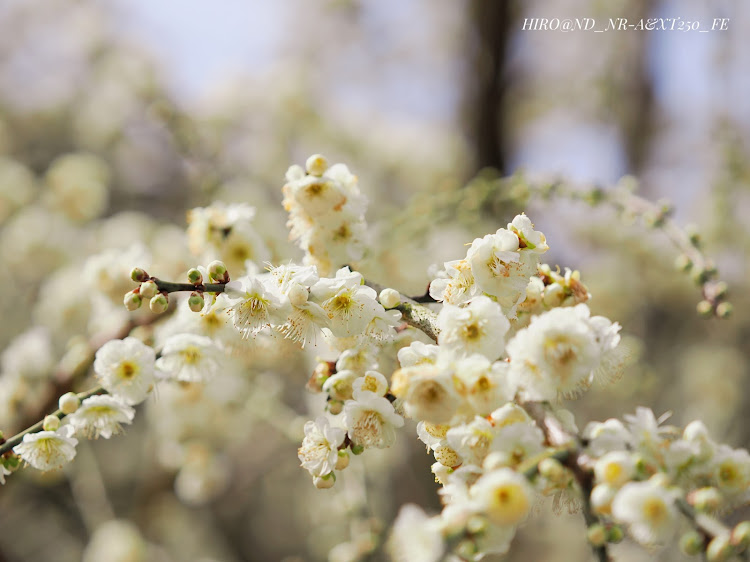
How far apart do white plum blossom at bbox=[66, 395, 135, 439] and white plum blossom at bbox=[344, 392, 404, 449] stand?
0.36 meters

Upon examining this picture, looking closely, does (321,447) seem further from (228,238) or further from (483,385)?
(228,238)

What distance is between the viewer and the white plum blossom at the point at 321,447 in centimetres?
87

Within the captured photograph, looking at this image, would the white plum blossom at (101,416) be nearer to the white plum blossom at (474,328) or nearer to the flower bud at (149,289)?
the flower bud at (149,289)

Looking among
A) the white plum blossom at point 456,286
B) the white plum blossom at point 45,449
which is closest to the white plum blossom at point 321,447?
the white plum blossom at point 456,286

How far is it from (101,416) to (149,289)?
309mm

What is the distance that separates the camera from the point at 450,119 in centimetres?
439

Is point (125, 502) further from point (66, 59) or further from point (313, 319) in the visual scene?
point (313, 319)

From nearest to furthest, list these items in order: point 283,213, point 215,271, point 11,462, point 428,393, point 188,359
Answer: point 428,393 < point 215,271 < point 11,462 < point 188,359 < point 283,213

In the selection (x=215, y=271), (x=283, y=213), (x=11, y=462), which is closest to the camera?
(x=215, y=271)

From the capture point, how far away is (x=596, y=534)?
59 centimetres

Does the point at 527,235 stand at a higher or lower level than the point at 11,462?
higher

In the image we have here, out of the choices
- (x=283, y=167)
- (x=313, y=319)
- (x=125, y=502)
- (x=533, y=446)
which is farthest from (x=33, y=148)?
(x=533, y=446)

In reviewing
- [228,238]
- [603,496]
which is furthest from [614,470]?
[228,238]

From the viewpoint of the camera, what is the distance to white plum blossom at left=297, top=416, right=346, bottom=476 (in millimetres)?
866
